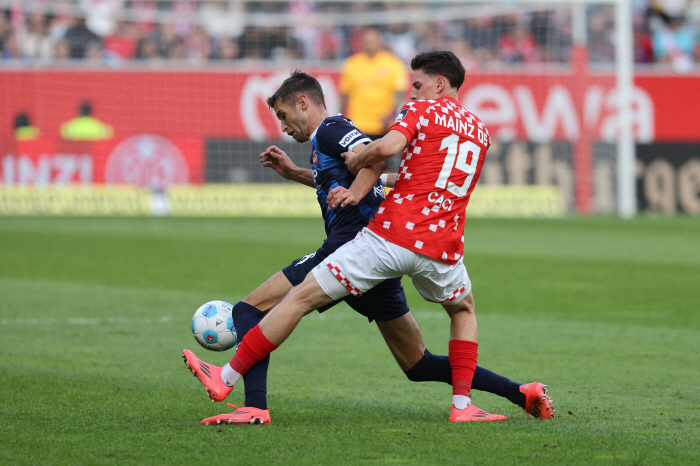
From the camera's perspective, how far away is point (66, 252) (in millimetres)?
13430

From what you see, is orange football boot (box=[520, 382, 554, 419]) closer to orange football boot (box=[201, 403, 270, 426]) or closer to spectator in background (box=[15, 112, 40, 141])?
orange football boot (box=[201, 403, 270, 426])

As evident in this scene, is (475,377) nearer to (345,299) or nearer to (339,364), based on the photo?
(345,299)

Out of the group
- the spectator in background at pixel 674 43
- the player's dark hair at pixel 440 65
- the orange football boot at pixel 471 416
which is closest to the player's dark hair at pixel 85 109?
the spectator in background at pixel 674 43

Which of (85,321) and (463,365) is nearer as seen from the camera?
(463,365)

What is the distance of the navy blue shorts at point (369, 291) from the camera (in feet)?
15.8

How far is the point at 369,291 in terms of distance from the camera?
190 inches

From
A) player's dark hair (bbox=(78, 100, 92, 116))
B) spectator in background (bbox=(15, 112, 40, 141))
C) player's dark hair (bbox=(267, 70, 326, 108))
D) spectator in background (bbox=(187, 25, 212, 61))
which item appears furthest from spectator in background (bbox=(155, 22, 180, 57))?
player's dark hair (bbox=(267, 70, 326, 108))

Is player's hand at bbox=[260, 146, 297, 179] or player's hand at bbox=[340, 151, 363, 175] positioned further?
player's hand at bbox=[260, 146, 297, 179]

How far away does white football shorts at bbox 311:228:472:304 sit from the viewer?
4.49 metres

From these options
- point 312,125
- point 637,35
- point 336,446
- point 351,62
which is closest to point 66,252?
point 351,62

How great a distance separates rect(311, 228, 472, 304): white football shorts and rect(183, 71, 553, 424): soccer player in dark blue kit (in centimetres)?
22

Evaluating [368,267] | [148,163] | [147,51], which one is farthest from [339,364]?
[147,51]

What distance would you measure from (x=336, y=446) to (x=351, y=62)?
41.3 feet

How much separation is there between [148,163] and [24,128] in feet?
8.97
